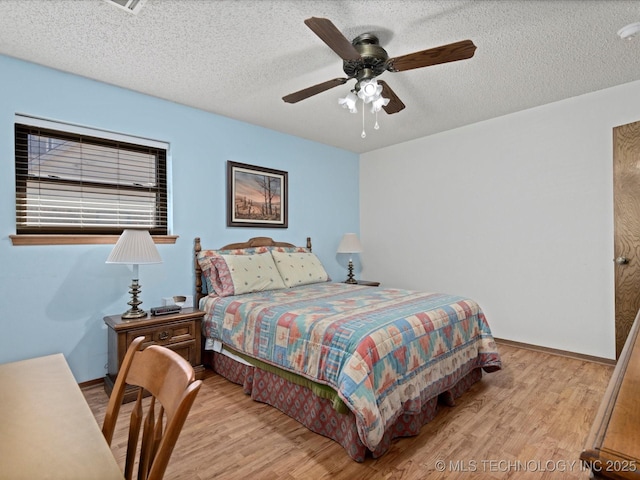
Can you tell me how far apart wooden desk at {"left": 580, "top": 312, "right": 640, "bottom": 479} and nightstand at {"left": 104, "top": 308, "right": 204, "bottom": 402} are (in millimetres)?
2657

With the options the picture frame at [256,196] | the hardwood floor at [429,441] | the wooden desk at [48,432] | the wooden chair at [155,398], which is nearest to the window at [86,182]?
the picture frame at [256,196]

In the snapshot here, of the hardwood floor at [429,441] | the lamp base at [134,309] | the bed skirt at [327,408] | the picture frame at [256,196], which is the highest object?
the picture frame at [256,196]

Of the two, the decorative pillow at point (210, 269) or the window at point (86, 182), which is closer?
the window at point (86, 182)

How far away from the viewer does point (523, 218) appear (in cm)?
356

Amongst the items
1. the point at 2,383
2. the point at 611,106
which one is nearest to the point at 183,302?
the point at 2,383

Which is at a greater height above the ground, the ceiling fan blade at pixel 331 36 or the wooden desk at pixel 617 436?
the ceiling fan blade at pixel 331 36

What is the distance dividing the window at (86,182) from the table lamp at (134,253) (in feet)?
1.58

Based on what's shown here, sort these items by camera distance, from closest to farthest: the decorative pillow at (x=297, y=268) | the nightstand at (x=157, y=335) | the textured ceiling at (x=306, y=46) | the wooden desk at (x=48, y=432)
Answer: the wooden desk at (x=48, y=432)
the textured ceiling at (x=306, y=46)
the nightstand at (x=157, y=335)
the decorative pillow at (x=297, y=268)

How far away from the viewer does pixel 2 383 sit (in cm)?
106

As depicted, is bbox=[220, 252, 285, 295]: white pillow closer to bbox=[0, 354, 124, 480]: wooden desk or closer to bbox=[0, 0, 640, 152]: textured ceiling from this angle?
bbox=[0, 0, 640, 152]: textured ceiling

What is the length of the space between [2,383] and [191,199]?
2.47 m

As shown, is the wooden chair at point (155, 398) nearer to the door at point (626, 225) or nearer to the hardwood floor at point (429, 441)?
the hardwood floor at point (429, 441)

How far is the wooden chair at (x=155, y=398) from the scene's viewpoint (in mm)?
699

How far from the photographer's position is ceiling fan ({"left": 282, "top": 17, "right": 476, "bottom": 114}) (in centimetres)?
177
